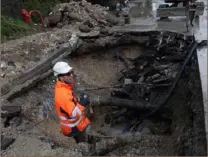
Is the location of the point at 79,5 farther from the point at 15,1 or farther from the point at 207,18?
the point at 207,18

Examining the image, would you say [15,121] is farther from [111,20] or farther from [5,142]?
[111,20]

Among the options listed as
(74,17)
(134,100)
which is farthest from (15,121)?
(74,17)

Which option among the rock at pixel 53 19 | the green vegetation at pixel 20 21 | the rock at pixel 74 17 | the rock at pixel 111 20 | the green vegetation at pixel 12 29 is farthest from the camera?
the rock at pixel 111 20

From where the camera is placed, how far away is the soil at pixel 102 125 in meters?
5.81

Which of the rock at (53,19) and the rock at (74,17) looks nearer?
the rock at (53,19)

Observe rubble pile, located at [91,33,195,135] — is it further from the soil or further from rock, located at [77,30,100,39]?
rock, located at [77,30,100,39]

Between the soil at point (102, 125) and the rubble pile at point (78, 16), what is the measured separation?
5.86 ft

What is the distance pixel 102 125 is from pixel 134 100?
1.09m

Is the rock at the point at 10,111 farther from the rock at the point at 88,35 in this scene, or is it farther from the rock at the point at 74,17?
the rock at the point at 74,17

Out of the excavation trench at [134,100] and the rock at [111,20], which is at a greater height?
the rock at [111,20]

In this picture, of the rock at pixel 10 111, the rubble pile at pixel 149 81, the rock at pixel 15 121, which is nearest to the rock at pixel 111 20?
the rubble pile at pixel 149 81

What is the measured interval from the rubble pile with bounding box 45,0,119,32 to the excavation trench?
4.85 ft

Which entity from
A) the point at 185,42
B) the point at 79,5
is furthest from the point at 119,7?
the point at 185,42

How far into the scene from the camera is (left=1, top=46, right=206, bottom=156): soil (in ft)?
19.1
